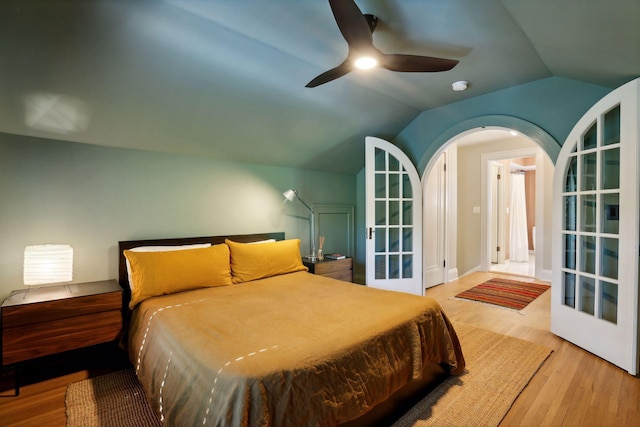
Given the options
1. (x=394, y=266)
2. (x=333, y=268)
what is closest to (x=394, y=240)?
(x=394, y=266)

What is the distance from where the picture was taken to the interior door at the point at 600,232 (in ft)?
7.16

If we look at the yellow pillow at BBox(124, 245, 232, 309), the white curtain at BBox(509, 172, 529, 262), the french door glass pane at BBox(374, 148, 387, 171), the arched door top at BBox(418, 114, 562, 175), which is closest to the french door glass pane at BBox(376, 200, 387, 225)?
the french door glass pane at BBox(374, 148, 387, 171)

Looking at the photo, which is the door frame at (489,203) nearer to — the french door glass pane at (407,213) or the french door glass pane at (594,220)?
the french door glass pane at (407,213)

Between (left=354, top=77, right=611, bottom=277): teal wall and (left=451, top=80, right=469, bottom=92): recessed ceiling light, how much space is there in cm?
48

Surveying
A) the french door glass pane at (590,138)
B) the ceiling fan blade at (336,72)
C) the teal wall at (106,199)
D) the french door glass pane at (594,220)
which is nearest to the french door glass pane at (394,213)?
the teal wall at (106,199)

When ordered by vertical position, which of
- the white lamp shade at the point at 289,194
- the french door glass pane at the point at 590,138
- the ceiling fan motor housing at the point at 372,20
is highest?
the ceiling fan motor housing at the point at 372,20

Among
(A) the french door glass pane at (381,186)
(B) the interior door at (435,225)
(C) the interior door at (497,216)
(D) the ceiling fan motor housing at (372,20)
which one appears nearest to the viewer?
(D) the ceiling fan motor housing at (372,20)

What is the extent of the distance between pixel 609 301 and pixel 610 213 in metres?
0.70

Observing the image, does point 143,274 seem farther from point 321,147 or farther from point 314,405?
point 321,147

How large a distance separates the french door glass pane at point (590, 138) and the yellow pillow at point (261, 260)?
2832 millimetres

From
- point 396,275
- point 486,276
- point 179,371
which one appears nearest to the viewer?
point 179,371

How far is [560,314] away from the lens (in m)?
2.78

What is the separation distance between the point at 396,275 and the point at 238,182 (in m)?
2.37

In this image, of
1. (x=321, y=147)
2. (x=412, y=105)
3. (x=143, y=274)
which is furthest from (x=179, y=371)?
(x=412, y=105)
